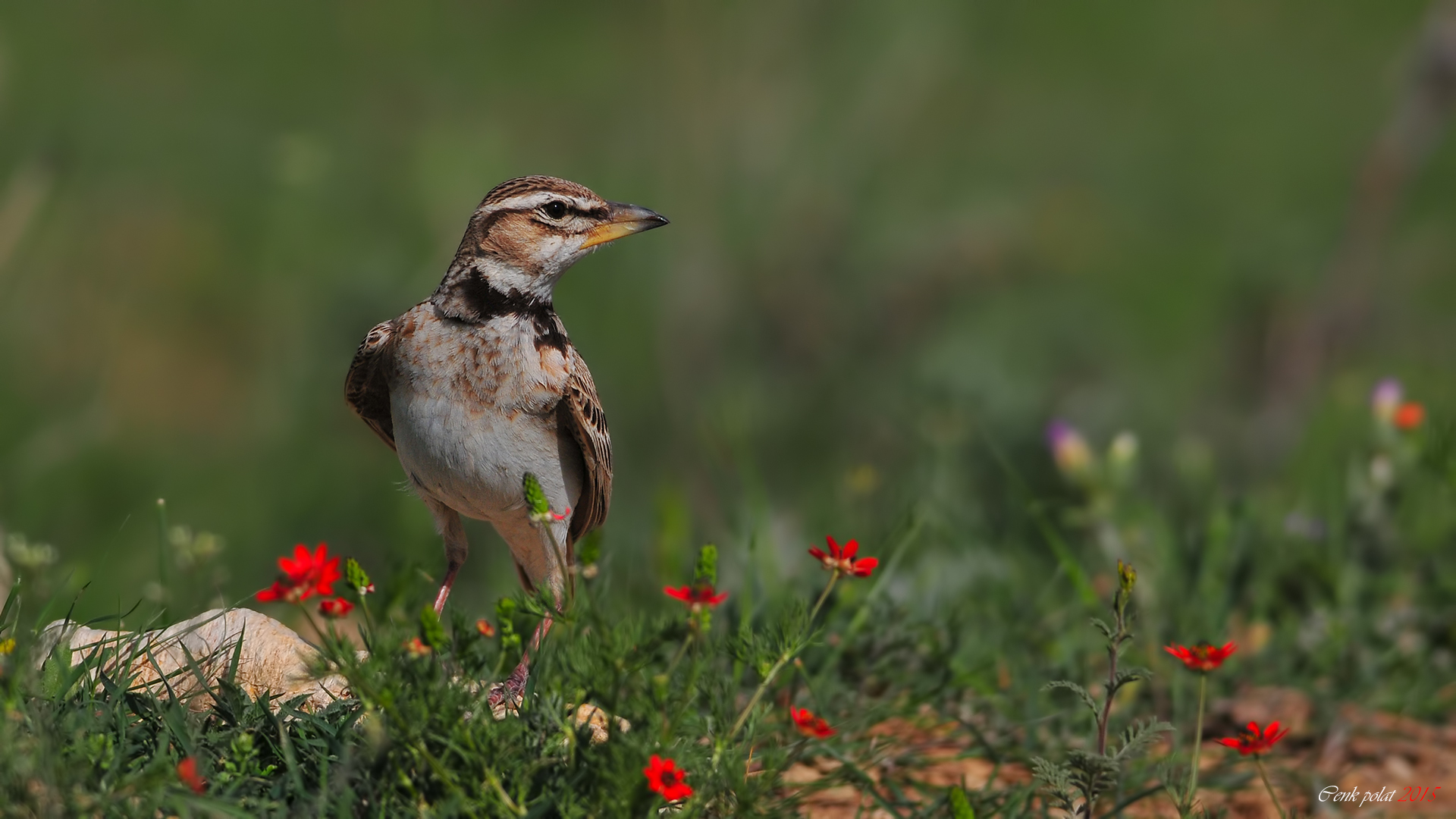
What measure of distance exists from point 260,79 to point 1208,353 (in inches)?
329

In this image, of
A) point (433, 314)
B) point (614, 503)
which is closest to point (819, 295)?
point (614, 503)

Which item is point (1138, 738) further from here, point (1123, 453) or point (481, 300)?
point (1123, 453)

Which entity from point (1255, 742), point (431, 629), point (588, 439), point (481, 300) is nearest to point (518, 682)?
point (588, 439)

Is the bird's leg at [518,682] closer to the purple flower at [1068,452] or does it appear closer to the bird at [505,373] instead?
the bird at [505,373]

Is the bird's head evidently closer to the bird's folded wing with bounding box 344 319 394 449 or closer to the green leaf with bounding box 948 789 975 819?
the bird's folded wing with bounding box 344 319 394 449

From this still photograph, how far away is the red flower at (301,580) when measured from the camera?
10.1 feet

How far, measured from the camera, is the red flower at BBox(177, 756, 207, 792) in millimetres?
2900

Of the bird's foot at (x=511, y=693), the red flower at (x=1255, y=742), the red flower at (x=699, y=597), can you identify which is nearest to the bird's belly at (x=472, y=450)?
the bird's foot at (x=511, y=693)

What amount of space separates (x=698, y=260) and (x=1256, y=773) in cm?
487

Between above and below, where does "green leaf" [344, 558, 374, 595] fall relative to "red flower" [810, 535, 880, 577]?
above

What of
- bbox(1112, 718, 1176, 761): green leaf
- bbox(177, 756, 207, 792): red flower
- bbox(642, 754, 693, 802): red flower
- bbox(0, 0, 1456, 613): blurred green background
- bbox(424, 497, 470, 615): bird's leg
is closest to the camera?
bbox(177, 756, 207, 792): red flower

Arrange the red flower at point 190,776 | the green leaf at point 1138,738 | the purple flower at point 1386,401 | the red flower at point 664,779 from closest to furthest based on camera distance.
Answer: the red flower at point 190,776
the red flower at point 664,779
the green leaf at point 1138,738
the purple flower at point 1386,401

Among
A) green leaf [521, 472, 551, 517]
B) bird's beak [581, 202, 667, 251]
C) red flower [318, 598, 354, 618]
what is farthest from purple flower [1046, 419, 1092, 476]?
red flower [318, 598, 354, 618]

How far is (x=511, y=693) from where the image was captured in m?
3.89
